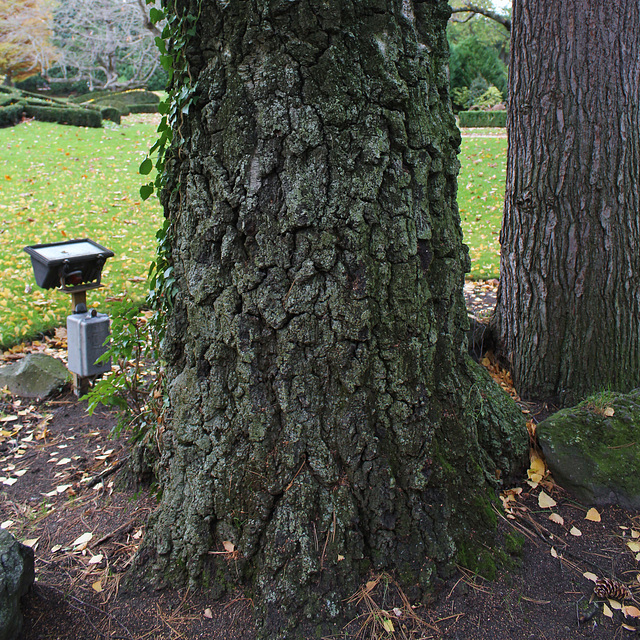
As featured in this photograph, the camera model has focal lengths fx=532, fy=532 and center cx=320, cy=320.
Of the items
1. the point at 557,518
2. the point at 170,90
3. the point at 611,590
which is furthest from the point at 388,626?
the point at 170,90

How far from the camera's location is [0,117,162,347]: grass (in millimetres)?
6051

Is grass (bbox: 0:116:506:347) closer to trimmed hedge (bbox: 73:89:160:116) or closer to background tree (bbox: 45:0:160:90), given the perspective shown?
trimmed hedge (bbox: 73:89:160:116)

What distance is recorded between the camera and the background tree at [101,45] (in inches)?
1237

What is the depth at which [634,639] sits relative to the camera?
192cm

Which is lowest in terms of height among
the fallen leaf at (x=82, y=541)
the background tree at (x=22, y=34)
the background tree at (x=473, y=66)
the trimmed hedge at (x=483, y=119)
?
the fallen leaf at (x=82, y=541)

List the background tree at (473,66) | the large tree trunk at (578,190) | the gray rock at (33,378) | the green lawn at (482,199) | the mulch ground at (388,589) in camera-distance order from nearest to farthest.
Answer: the mulch ground at (388,589)
the large tree trunk at (578,190)
the gray rock at (33,378)
the green lawn at (482,199)
the background tree at (473,66)

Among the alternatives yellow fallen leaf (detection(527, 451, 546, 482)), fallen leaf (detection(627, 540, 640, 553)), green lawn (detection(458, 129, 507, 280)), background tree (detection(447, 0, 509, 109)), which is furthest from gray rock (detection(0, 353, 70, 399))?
background tree (detection(447, 0, 509, 109))

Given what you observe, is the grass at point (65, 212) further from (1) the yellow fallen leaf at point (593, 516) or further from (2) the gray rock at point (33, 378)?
(1) the yellow fallen leaf at point (593, 516)

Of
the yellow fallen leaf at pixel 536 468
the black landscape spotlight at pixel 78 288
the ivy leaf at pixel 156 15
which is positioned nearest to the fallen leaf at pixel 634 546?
the yellow fallen leaf at pixel 536 468

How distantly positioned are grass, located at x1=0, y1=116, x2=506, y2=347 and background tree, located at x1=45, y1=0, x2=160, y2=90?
1605 centimetres

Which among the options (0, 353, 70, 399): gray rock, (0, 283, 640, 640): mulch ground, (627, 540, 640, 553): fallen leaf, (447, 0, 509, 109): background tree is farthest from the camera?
(447, 0, 509, 109): background tree

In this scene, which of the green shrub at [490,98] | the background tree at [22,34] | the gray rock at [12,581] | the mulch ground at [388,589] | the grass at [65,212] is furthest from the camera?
the background tree at [22,34]

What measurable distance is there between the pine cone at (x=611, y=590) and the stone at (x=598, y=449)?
21.0 inches

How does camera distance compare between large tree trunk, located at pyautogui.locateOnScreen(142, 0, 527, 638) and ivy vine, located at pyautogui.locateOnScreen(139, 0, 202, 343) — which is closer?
large tree trunk, located at pyautogui.locateOnScreen(142, 0, 527, 638)
